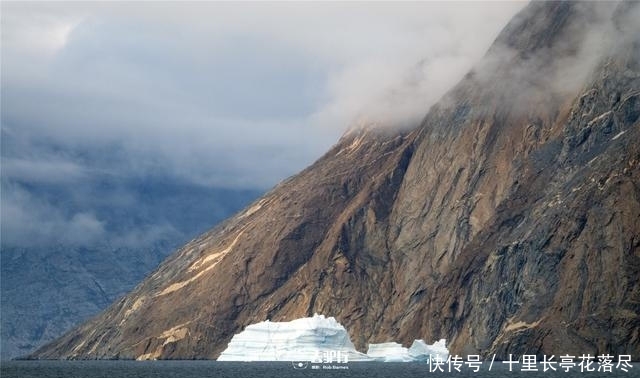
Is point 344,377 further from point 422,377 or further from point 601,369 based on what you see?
point 601,369

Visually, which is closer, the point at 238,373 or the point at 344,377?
the point at 344,377

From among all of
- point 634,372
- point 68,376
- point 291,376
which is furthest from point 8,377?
point 634,372

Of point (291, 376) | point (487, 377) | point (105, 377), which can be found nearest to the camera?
point (487, 377)

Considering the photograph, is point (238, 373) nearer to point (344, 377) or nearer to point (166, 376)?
point (166, 376)

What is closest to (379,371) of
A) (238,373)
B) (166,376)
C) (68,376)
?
(238,373)

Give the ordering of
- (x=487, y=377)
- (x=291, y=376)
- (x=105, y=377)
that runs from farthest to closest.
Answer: (x=105, y=377) < (x=291, y=376) < (x=487, y=377)

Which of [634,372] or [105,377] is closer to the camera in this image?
[634,372]

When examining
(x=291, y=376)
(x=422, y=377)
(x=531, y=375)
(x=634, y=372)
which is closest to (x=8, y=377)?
(x=291, y=376)
